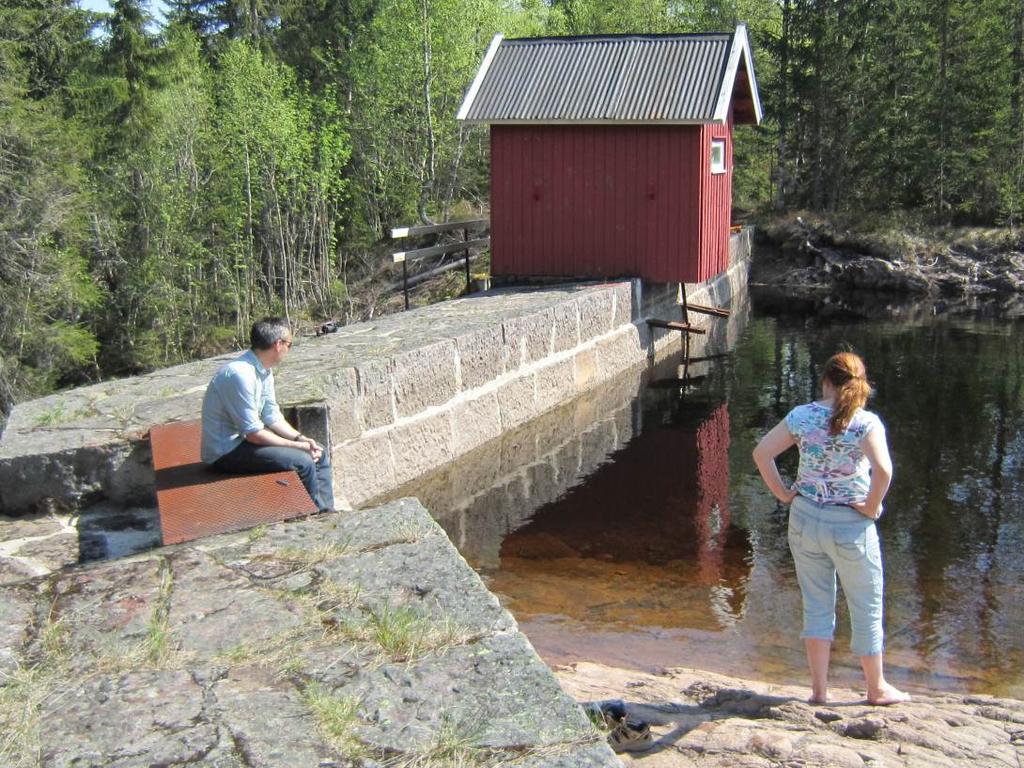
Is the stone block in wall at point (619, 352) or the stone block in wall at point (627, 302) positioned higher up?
the stone block in wall at point (627, 302)

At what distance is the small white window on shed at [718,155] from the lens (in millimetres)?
15641

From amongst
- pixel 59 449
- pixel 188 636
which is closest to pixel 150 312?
pixel 59 449

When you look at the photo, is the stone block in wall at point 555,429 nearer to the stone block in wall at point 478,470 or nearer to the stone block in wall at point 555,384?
the stone block in wall at point 555,384

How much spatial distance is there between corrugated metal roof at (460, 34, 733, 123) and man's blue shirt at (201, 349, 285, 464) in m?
9.60

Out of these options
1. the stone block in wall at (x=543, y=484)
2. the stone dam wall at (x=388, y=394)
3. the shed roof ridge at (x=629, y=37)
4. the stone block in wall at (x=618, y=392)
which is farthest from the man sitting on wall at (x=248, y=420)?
the shed roof ridge at (x=629, y=37)

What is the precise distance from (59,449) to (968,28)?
27474mm

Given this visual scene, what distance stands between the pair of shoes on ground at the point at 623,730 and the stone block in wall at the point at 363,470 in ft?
11.5

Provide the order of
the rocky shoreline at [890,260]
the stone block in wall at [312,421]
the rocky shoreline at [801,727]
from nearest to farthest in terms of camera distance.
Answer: the rocky shoreline at [801,727] < the stone block in wall at [312,421] < the rocky shoreline at [890,260]

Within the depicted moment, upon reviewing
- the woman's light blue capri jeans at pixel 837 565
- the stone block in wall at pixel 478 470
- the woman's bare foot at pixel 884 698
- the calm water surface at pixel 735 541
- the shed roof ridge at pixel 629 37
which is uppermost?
the shed roof ridge at pixel 629 37

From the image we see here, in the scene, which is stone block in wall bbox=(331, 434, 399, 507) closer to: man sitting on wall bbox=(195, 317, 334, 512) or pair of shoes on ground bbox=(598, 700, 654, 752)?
man sitting on wall bbox=(195, 317, 334, 512)

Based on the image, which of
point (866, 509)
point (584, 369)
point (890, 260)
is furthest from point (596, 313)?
point (890, 260)

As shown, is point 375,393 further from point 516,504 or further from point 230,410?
point 230,410

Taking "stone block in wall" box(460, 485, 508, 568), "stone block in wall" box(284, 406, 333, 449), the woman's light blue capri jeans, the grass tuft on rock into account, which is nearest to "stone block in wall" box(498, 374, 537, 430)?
"stone block in wall" box(460, 485, 508, 568)

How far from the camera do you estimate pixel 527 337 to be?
11297 millimetres
